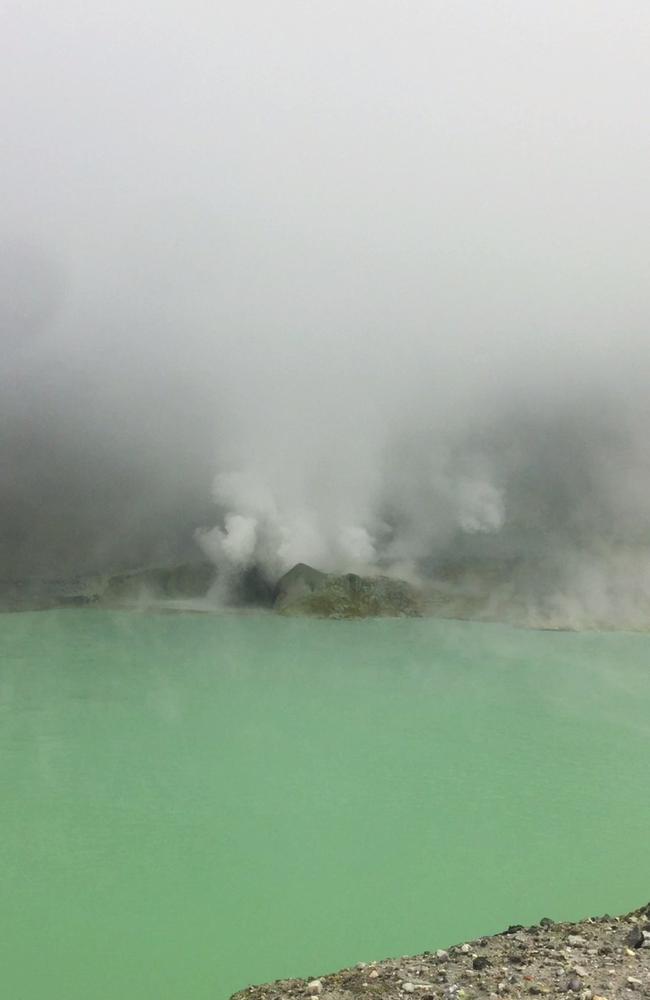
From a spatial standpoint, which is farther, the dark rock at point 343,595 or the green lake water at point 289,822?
the dark rock at point 343,595

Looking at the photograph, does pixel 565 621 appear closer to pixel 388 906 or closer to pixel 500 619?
pixel 500 619

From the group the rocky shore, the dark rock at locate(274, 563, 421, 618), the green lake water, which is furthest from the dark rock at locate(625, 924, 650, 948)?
the dark rock at locate(274, 563, 421, 618)

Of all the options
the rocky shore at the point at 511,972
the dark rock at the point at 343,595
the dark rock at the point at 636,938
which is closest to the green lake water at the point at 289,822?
the rocky shore at the point at 511,972

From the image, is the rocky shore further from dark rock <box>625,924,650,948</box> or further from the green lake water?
the green lake water

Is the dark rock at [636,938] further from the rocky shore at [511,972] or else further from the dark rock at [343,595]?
the dark rock at [343,595]

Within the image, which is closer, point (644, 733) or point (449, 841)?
point (449, 841)

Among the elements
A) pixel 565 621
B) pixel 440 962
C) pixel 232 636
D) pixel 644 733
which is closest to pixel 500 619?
pixel 565 621
